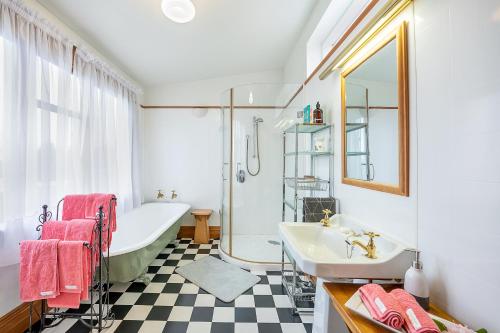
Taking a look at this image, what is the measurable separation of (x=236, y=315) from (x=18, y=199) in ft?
5.92

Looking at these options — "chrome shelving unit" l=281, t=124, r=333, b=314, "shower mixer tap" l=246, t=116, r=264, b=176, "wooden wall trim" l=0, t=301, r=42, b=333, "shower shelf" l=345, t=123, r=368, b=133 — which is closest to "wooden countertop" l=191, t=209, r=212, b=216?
"shower mixer tap" l=246, t=116, r=264, b=176

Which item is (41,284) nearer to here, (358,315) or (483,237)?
(358,315)

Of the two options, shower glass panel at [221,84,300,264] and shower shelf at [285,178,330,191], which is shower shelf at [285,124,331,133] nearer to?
shower shelf at [285,178,330,191]

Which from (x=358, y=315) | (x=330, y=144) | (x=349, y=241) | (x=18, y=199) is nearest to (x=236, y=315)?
(x=349, y=241)

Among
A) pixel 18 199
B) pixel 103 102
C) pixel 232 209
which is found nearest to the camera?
pixel 18 199

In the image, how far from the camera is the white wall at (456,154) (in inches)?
29.8

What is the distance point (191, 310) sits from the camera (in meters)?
1.91

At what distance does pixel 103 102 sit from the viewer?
266 centimetres

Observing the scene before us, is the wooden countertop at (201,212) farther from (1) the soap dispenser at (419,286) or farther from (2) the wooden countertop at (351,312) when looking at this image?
(1) the soap dispenser at (419,286)

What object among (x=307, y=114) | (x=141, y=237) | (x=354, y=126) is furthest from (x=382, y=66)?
(x=141, y=237)

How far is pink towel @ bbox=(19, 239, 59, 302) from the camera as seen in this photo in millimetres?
1368

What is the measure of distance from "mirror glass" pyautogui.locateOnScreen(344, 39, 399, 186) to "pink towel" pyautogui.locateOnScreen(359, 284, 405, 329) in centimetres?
60

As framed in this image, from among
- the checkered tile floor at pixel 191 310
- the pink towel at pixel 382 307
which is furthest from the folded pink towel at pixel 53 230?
the pink towel at pixel 382 307

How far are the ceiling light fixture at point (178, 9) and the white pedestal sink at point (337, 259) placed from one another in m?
1.85
